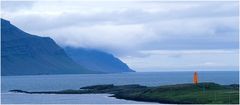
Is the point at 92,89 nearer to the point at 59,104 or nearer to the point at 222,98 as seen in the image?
the point at 59,104

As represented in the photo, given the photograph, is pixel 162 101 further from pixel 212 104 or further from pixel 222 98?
pixel 212 104

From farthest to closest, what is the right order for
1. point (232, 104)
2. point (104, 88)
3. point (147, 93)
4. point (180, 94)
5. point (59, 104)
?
point (104, 88) < point (147, 93) < point (180, 94) < point (59, 104) < point (232, 104)

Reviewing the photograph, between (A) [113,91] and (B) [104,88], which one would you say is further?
(B) [104,88]

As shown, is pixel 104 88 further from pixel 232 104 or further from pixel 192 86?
pixel 232 104

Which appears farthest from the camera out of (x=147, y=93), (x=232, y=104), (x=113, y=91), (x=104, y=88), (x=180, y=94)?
(x=104, y=88)

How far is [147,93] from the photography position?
137 metres

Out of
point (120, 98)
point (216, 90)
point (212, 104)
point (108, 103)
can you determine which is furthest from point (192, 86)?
point (212, 104)

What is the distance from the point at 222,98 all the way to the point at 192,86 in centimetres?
2869

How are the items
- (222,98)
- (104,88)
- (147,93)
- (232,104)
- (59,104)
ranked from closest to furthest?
(232,104) < (222,98) < (59,104) < (147,93) < (104,88)


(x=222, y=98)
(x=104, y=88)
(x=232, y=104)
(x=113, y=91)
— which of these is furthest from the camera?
(x=104, y=88)

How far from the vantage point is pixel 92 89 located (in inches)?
7121

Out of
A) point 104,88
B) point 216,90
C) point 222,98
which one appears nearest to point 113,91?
point 104,88

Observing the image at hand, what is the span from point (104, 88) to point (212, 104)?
8032cm

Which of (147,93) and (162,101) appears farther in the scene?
(147,93)
